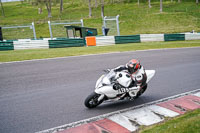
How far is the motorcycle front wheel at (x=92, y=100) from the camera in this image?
23.0 feet

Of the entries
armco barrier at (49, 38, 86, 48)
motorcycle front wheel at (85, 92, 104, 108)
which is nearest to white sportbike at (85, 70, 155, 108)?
motorcycle front wheel at (85, 92, 104, 108)

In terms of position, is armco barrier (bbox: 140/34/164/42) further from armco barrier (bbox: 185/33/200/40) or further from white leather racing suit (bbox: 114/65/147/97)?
white leather racing suit (bbox: 114/65/147/97)

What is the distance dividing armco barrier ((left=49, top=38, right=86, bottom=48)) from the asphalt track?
7543 mm

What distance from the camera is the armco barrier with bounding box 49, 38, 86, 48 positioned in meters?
22.5

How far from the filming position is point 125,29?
43.1 m

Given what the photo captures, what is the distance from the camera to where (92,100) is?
Result: 7113mm

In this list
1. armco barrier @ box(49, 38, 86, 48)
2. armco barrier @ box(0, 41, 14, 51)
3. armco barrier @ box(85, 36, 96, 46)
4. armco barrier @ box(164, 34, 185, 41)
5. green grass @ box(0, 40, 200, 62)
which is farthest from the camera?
armco barrier @ box(164, 34, 185, 41)

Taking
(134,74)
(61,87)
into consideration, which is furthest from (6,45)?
(134,74)

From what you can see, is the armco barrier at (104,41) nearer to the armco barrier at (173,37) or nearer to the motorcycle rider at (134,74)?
the armco barrier at (173,37)

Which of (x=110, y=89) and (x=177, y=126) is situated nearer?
(x=177, y=126)

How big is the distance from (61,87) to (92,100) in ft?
8.50

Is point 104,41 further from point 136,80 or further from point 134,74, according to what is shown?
point 136,80

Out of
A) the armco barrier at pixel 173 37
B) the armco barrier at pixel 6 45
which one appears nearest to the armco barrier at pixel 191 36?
the armco barrier at pixel 173 37

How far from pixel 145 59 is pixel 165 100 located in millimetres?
7433
